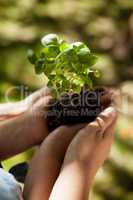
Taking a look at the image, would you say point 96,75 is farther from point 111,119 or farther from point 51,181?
point 51,181

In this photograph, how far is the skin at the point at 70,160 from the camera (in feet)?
3.53

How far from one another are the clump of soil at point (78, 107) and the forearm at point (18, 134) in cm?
6

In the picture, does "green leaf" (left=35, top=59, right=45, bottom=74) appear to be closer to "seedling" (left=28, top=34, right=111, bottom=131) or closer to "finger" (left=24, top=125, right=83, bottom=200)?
"seedling" (left=28, top=34, right=111, bottom=131)

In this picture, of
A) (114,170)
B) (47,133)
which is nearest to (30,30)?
(114,170)

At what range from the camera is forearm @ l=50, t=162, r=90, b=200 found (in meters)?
1.06

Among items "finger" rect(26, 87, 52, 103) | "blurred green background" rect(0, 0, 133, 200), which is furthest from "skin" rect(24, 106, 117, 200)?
"blurred green background" rect(0, 0, 133, 200)

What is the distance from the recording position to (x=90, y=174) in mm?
1116

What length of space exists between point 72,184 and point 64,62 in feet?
0.86

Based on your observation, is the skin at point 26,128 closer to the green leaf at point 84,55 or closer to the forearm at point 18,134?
the forearm at point 18,134

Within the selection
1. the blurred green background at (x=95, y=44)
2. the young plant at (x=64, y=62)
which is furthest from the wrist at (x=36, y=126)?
the blurred green background at (x=95, y=44)

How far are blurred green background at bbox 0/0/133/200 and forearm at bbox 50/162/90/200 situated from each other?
0.59 metres

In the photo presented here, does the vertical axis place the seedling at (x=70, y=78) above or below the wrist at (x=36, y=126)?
above

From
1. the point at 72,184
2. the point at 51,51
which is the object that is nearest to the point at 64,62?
the point at 51,51

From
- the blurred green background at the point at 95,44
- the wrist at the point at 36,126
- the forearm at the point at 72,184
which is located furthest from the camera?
the blurred green background at the point at 95,44
